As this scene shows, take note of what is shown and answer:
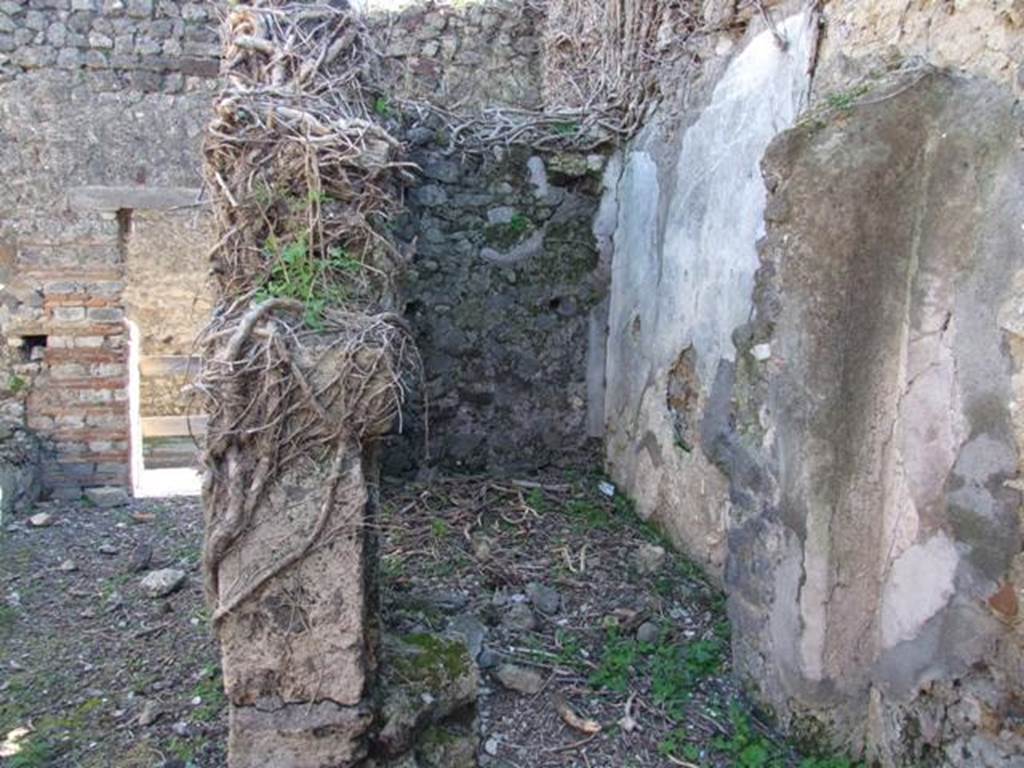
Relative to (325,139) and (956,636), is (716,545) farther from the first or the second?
(325,139)

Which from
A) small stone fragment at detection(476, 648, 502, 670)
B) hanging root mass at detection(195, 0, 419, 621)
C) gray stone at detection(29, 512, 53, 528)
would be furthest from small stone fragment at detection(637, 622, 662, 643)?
gray stone at detection(29, 512, 53, 528)

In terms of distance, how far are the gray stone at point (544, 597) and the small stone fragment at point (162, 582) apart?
1726 millimetres

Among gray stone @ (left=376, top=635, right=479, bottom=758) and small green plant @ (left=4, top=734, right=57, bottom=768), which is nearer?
gray stone @ (left=376, top=635, right=479, bottom=758)

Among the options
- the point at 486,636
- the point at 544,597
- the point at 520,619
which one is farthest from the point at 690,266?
the point at 486,636

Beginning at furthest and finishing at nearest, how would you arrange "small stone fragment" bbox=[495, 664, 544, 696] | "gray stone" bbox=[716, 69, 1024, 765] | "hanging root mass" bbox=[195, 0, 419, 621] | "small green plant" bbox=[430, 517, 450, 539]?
"small green plant" bbox=[430, 517, 450, 539], "small stone fragment" bbox=[495, 664, 544, 696], "hanging root mass" bbox=[195, 0, 419, 621], "gray stone" bbox=[716, 69, 1024, 765]

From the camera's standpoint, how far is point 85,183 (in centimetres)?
539

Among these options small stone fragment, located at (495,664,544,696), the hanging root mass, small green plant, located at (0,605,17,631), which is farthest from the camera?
small green plant, located at (0,605,17,631)

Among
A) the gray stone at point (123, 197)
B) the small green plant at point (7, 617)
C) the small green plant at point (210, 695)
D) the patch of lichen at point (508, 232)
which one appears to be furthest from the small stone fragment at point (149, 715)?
the gray stone at point (123, 197)

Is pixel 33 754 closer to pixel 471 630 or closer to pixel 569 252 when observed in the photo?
pixel 471 630

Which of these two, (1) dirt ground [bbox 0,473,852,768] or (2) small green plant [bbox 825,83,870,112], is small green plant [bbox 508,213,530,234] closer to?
(1) dirt ground [bbox 0,473,852,768]

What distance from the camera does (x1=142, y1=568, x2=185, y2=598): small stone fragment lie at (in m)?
3.77

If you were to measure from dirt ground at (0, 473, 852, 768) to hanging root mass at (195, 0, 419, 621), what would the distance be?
2.88 ft

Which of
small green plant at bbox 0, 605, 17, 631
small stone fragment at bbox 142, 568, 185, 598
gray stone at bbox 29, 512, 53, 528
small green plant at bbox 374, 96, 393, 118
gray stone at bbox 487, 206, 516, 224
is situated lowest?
small green plant at bbox 0, 605, 17, 631

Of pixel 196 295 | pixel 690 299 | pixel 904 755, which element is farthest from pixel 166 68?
pixel 904 755
